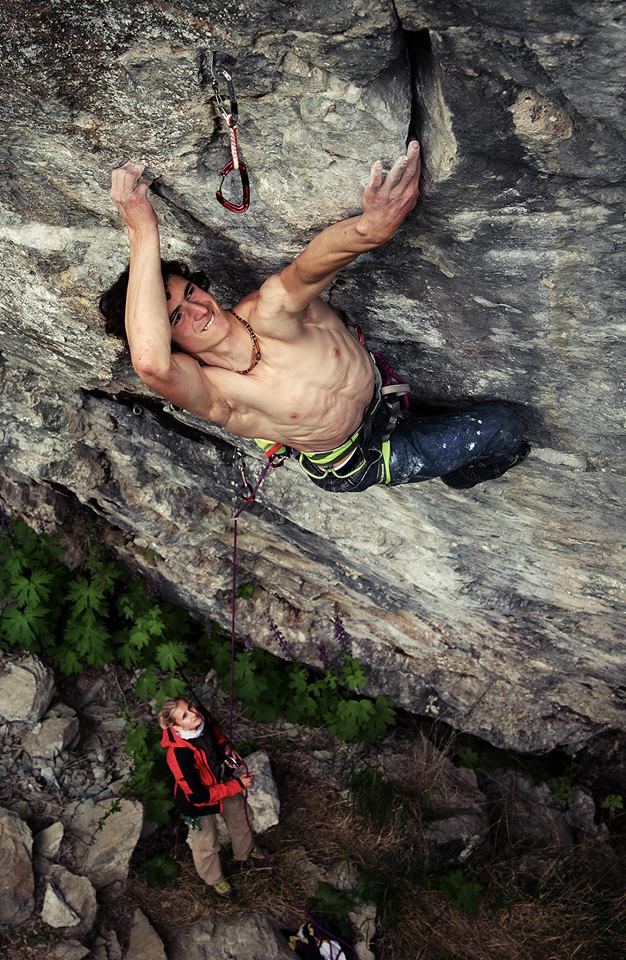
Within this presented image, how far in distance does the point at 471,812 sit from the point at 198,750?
2372mm

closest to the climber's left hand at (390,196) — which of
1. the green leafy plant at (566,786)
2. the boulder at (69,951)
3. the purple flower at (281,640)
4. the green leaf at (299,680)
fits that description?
the purple flower at (281,640)

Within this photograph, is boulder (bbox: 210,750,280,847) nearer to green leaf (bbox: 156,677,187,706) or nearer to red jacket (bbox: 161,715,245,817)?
red jacket (bbox: 161,715,245,817)

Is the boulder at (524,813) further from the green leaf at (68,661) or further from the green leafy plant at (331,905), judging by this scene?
the green leaf at (68,661)

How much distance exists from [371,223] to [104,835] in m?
4.78

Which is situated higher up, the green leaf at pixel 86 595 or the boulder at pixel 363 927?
the green leaf at pixel 86 595

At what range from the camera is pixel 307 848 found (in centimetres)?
616

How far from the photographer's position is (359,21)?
224 centimetres

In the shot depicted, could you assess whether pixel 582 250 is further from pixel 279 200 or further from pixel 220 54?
pixel 220 54

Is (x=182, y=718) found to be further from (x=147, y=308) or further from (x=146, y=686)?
(x=147, y=308)

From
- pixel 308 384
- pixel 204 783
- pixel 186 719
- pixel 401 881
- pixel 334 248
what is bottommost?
pixel 401 881

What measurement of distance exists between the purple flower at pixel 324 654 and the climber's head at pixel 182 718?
137cm

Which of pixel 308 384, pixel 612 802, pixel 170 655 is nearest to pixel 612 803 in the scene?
pixel 612 802

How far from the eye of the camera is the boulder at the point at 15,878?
16.9ft

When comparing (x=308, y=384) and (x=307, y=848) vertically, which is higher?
(x=308, y=384)
